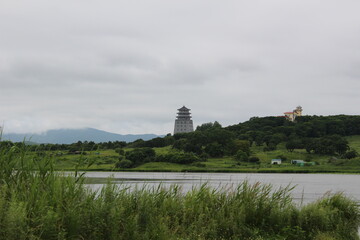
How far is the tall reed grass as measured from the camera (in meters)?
14.5

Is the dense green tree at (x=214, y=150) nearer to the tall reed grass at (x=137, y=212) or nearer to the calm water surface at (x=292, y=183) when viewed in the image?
the calm water surface at (x=292, y=183)

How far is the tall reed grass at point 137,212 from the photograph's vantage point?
47.5ft

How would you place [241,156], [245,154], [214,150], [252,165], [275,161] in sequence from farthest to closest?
[214,150], [245,154], [241,156], [275,161], [252,165]

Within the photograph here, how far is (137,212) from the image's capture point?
702 inches

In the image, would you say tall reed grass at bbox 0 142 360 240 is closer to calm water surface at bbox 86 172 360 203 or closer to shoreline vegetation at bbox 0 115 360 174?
calm water surface at bbox 86 172 360 203

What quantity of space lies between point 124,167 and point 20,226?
391 feet

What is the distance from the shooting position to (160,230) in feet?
52.6

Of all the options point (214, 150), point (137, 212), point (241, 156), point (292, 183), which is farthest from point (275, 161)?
point (137, 212)

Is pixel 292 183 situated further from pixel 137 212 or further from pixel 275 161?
pixel 137 212

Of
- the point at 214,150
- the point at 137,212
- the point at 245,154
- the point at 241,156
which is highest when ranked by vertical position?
the point at 214,150

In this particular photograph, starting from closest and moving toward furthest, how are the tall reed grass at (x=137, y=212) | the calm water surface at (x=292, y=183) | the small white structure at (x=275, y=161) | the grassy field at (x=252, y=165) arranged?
the tall reed grass at (x=137, y=212)
the calm water surface at (x=292, y=183)
the grassy field at (x=252, y=165)
the small white structure at (x=275, y=161)

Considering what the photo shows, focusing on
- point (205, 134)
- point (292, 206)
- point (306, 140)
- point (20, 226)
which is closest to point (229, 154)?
point (205, 134)

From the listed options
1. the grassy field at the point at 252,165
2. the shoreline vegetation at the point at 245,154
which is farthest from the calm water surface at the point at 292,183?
the shoreline vegetation at the point at 245,154

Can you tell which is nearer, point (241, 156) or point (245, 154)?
point (241, 156)
